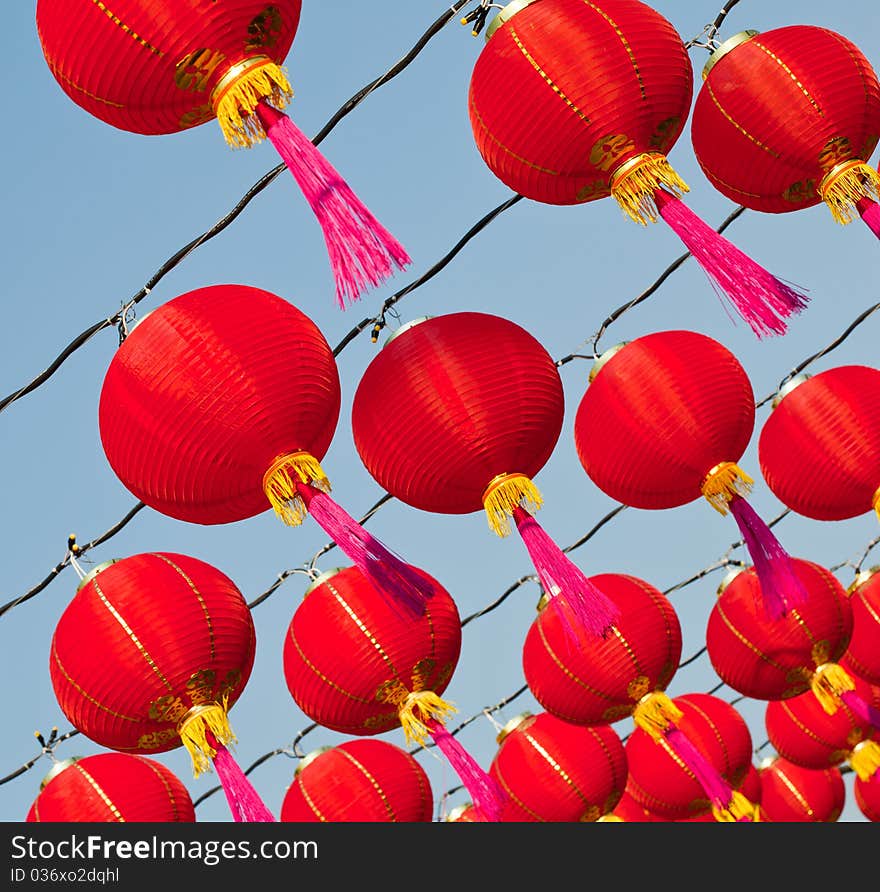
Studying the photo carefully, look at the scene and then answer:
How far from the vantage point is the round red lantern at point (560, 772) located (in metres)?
5.16

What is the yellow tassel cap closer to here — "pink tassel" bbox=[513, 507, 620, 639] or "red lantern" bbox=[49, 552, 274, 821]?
"pink tassel" bbox=[513, 507, 620, 639]

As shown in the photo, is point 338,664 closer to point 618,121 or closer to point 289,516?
point 289,516

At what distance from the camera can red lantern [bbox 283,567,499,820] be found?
4039 mm

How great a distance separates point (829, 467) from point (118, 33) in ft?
9.36

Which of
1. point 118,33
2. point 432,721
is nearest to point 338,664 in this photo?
point 432,721

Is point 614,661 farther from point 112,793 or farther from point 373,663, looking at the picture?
point 112,793

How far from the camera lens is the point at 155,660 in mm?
3486

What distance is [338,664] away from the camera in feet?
13.5

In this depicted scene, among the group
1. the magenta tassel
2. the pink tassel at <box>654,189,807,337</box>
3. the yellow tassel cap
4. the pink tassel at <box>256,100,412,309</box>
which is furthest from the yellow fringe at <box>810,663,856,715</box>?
the pink tassel at <box>256,100,412,309</box>

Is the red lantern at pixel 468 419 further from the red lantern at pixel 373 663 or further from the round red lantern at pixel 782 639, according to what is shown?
the round red lantern at pixel 782 639

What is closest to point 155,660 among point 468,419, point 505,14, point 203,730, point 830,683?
point 203,730

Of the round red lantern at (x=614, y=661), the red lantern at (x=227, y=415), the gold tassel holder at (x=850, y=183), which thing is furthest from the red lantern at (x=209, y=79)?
the round red lantern at (x=614, y=661)

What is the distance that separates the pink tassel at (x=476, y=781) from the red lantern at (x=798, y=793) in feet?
12.7

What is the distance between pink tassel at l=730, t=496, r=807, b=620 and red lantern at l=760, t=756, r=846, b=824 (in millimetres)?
3726
